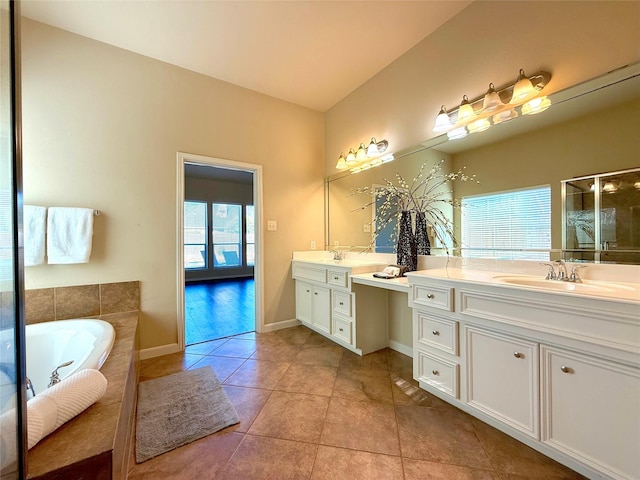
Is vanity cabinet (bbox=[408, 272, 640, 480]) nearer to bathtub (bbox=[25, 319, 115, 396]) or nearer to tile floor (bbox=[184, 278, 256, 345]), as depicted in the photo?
bathtub (bbox=[25, 319, 115, 396])

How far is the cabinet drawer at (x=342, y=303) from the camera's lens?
2.33m

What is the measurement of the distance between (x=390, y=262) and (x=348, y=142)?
1.56 m

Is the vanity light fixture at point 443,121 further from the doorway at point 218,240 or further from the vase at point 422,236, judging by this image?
the doorway at point 218,240

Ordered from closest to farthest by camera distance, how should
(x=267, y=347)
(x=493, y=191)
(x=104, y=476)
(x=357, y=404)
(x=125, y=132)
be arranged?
1. (x=104, y=476)
2. (x=357, y=404)
3. (x=493, y=191)
4. (x=125, y=132)
5. (x=267, y=347)

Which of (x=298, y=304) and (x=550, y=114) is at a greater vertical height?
(x=550, y=114)

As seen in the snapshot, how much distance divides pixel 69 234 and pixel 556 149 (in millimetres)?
3432

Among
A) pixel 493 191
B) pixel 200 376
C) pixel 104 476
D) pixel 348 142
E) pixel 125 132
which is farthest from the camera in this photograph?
pixel 348 142

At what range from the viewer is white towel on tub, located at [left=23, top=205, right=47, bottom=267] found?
5.98ft

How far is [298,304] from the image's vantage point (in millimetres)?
3102

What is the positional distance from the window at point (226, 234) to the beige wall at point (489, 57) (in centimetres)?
489

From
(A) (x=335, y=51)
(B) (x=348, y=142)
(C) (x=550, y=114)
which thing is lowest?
(C) (x=550, y=114)

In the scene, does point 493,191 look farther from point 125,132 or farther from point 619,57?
point 125,132

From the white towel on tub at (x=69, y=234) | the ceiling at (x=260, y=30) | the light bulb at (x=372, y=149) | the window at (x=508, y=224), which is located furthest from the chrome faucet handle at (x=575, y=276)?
the white towel on tub at (x=69, y=234)

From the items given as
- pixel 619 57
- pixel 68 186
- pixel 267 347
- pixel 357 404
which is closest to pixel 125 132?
pixel 68 186
